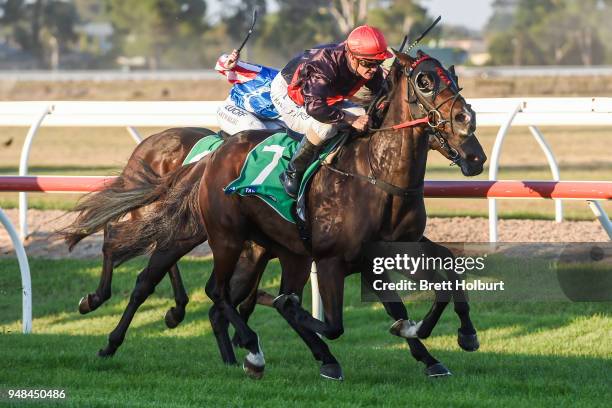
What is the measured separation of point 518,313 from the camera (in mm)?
7500

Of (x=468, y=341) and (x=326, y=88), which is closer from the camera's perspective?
(x=326, y=88)

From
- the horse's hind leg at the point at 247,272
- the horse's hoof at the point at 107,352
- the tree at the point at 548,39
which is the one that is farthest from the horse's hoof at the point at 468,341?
the tree at the point at 548,39

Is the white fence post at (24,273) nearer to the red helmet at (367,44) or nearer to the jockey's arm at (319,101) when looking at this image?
the jockey's arm at (319,101)

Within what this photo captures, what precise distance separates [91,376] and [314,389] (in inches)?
43.5

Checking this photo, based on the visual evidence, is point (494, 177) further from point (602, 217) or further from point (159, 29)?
point (159, 29)

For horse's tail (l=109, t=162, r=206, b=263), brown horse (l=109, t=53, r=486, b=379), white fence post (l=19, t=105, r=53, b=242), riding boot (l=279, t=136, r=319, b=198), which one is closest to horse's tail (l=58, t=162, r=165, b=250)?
horse's tail (l=109, t=162, r=206, b=263)

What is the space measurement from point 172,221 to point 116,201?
1.65ft

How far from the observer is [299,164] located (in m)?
5.45

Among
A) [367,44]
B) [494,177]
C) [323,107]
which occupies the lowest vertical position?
[494,177]

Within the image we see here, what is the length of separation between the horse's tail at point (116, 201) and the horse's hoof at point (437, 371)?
183 centimetres

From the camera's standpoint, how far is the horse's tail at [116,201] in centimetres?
643

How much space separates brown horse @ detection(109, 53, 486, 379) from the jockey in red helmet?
11 cm

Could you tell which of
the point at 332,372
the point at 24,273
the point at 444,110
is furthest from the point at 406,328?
the point at 24,273

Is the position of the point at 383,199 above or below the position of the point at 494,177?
above
